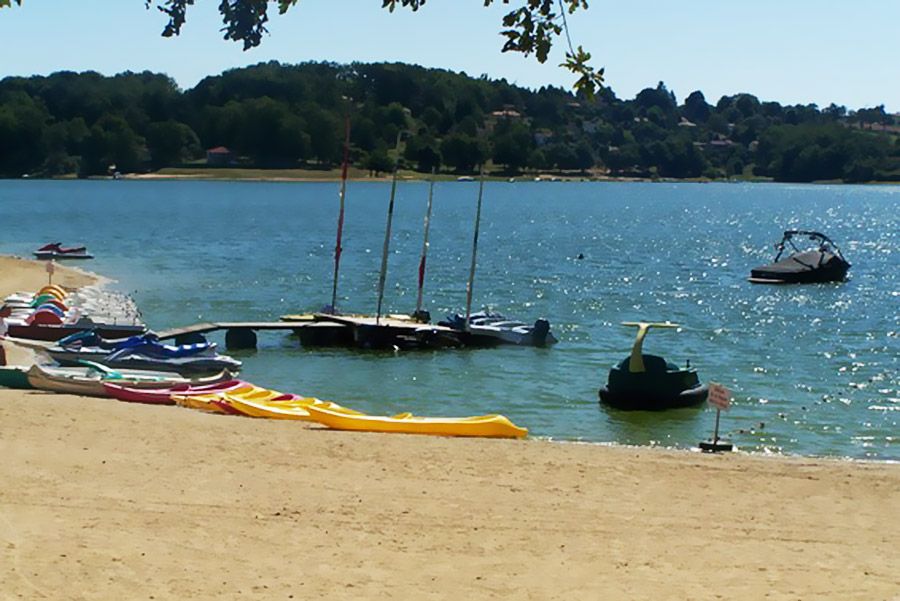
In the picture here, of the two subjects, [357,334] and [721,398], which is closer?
[721,398]

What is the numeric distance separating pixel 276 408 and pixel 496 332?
17.8 meters

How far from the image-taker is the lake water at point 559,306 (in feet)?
101

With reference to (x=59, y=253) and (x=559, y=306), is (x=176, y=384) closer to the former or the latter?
(x=559, y=306)

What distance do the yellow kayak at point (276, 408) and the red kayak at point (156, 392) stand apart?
1325 millimetres

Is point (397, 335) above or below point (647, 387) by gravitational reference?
below

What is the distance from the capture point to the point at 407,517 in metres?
16.4

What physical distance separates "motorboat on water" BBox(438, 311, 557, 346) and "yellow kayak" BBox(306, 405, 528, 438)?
17256 mm

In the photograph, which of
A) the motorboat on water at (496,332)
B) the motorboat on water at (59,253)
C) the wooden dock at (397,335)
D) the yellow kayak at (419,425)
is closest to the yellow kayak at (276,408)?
the yellow kayak at (419,425)

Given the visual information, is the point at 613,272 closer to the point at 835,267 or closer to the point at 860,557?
the point at 835,267

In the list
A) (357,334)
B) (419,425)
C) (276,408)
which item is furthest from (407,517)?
(357,334)

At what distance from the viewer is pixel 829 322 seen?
179 feet

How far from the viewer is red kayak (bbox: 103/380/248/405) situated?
Result: 86.0ft

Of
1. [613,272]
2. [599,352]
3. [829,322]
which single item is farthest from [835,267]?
[599,352]

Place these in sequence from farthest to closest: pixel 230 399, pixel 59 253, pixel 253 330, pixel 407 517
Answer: pixel 59 253
pixel 253 330
pixel 230 399
pixel 407 517
